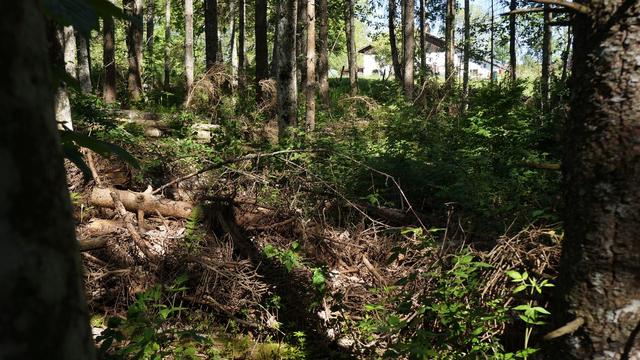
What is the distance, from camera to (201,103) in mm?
11258

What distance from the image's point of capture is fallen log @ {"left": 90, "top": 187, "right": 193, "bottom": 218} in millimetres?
5949

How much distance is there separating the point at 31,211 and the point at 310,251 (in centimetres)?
510

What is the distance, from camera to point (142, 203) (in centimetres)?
601

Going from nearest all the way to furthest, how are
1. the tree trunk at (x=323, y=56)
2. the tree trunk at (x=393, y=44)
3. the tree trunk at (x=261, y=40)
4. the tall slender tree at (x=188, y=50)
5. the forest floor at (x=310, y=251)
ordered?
the forest floor at (x=310, y=251)
the tree trunk at (x=261, y=40)
the tall slender tree at (x=188, y=50)
the tree trunk at (x=323, y=56)
the tree trunk at (x=393, y=44)

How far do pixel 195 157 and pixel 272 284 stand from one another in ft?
9.74

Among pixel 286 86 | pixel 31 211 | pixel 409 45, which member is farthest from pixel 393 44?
pixel 31 211

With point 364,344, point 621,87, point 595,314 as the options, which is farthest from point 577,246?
point 364,344

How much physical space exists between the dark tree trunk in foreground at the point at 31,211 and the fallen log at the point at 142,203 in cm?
543

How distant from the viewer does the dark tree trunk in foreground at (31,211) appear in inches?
23.4

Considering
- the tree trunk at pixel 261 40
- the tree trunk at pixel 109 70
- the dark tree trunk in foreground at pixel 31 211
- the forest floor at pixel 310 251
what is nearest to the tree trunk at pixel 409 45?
the tree trunk at pixel 261 40

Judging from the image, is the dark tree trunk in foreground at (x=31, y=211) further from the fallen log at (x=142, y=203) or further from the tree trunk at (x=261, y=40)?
the tree trunk at (x=261, y=40)

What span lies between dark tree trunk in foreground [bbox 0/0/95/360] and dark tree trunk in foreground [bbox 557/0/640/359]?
2432 mm

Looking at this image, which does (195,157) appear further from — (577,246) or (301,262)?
(577,246)

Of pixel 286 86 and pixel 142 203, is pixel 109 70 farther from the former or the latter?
pixel 142 203
